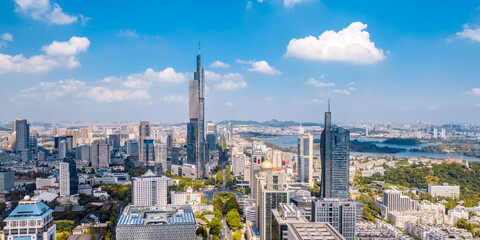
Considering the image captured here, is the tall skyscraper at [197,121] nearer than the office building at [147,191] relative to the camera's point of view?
No

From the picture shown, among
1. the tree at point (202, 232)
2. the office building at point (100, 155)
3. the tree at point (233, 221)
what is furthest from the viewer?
the office building at point (100, 155)

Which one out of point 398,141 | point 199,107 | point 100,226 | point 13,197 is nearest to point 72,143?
point 199,107

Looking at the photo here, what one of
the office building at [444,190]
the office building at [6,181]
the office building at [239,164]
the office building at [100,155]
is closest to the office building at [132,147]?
the office building at [100,155]

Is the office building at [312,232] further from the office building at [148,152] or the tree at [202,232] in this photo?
the office building at [148,152]

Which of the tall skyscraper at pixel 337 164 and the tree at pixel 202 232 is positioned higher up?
the tall skyscraper at pixel 337 164

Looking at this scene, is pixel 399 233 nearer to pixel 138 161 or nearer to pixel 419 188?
pixel 419 188

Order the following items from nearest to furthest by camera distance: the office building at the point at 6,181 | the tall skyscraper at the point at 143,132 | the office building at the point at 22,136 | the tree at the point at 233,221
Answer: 1. the tree at the point at 233,221
2. the office building at the point at 6,181
3. the office building at the point at 22,136
4. the tall skyscraper at the point at 143,132

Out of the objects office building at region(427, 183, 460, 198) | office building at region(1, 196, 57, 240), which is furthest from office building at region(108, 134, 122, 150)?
office building at region(427, 183, 460, 198)

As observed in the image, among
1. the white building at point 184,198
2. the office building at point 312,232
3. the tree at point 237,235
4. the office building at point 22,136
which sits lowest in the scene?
the tree at point 237,235
